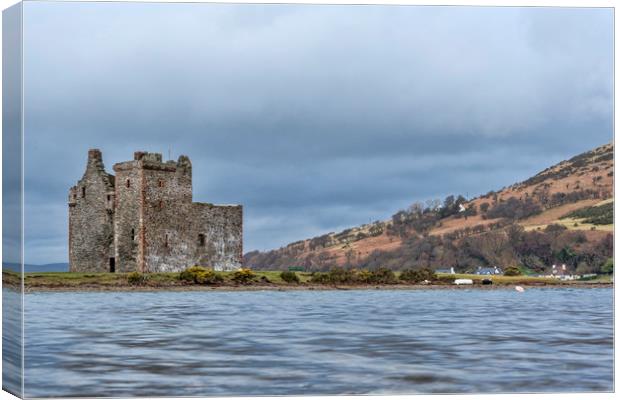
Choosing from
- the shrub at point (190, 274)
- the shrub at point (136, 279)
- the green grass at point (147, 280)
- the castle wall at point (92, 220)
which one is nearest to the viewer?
the green grass at point (147, 280)

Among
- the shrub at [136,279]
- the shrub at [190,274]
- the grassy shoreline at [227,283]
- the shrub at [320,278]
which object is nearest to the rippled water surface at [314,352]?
the grassy shoreline at [227,283]

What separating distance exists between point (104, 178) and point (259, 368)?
31462mm

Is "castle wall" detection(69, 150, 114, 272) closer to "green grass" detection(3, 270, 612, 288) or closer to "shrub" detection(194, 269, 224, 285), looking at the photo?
"green grass" detection(3, 270, 612, 288)

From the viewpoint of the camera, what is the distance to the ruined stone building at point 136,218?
45625mm

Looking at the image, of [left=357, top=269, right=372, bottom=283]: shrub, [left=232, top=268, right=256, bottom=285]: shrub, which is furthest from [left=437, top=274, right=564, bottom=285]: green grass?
[left=232, top=268, right=256, bottom=285]: shrub

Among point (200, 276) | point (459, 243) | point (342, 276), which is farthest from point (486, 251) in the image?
point (200, 276)

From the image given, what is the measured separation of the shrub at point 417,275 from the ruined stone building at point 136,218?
9008 mm

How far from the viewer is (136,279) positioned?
43.0 meters

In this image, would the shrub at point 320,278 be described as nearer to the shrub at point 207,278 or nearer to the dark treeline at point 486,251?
the shrub at point 207,278

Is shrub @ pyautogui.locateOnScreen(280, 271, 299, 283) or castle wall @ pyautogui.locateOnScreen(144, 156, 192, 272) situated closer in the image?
castle wall @ pyautogui.locateOnScreen(144, 156, 192, 272)

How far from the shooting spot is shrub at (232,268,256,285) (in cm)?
4584

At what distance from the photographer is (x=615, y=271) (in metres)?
16.9

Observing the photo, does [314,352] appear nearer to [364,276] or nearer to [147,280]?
[147,280]

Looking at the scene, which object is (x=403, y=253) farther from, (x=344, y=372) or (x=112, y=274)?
(x=344, y=372)
